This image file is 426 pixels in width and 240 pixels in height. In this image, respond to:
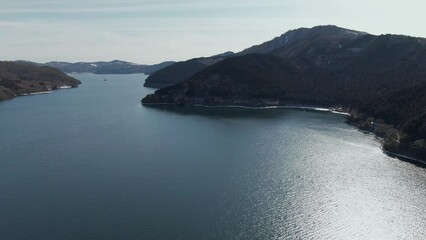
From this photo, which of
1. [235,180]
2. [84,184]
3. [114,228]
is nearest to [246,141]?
[235,180]

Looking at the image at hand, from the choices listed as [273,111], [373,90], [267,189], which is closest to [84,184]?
[267,189]

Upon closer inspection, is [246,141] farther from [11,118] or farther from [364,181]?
[11,118]

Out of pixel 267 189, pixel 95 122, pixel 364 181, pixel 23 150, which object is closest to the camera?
pixel 267 189

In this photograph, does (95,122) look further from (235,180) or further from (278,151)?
(235,180)

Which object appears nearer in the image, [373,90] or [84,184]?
[84,184]

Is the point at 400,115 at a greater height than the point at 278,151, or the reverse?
the point at 400,115

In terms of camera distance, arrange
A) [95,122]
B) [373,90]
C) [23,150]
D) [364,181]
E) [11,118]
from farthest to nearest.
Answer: [373,90] < [11,118] < [95,122] < [23,150] < [364,181]
